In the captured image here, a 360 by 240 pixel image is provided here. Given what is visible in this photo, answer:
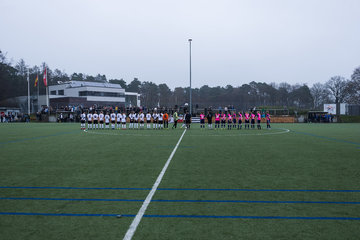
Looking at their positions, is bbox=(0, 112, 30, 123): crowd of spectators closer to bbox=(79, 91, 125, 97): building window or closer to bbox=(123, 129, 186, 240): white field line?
bbox=(79, 91, 125, 97): building window

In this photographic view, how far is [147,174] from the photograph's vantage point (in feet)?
23.9

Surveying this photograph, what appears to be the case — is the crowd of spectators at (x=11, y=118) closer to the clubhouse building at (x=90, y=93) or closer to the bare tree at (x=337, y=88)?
the clubhouse building at (x=90, y=93)

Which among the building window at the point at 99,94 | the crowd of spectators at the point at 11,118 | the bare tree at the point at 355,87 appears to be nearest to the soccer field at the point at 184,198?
the crowd of spectators at the point at 11,118

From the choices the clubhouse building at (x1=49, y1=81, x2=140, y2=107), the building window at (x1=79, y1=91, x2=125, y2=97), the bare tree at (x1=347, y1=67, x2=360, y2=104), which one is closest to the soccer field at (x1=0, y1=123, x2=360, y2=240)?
the clubhouse building at (x1=49, y1=81, x2=140, y2=107)

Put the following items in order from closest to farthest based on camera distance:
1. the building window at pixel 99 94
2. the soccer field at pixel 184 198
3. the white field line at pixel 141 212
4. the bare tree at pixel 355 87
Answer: the white field line at pixel 141 212
the soccer field at pixel 184 198
the bare tree at pixel 355 87
the building window at pixel 99 94

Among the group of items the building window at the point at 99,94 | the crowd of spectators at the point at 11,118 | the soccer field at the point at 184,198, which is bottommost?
the soccer field at the point at 184,198

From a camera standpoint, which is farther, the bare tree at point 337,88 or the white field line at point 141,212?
the bare tree at point 337,88

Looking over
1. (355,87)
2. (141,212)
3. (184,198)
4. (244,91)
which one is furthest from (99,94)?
(141,212)

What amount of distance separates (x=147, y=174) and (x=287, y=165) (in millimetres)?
4294

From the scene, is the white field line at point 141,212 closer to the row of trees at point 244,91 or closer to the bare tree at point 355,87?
the row of trees at point 244,91

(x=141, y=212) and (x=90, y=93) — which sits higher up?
(x=90, y=93)

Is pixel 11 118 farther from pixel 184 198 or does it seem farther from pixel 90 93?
pixel 184 198

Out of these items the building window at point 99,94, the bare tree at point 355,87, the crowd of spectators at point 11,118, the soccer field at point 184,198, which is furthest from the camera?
the building window at point 99,94

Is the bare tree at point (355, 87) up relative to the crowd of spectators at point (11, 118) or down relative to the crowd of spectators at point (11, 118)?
up
